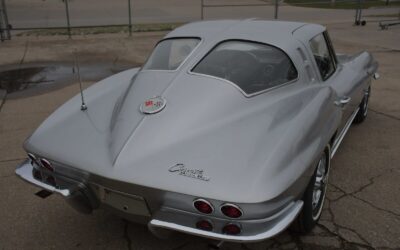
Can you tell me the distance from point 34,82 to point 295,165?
6.40m

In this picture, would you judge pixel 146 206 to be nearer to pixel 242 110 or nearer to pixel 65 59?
pixel 242 110

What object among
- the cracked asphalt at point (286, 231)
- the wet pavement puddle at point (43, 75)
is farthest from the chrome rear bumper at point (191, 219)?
the wet pavement puddle at point (43, 75)

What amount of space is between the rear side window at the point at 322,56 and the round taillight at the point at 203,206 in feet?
6.69

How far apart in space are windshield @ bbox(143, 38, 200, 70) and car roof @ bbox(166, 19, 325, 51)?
0.30ft

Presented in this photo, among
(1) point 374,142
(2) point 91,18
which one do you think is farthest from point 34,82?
(2) point 91,18

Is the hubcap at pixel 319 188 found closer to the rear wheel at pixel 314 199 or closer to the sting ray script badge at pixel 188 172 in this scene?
the rear wheel at pixel 314 199

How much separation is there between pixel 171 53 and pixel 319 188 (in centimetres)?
167

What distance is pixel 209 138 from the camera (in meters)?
2.70

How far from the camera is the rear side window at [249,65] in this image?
3209 millimetres

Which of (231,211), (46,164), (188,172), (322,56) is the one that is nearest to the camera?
(231,211)

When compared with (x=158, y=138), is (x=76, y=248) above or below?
below

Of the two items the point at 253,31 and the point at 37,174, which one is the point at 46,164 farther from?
the point at 253,31

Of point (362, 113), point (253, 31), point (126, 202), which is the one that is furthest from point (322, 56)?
point (126, 202)

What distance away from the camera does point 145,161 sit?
2553mm
